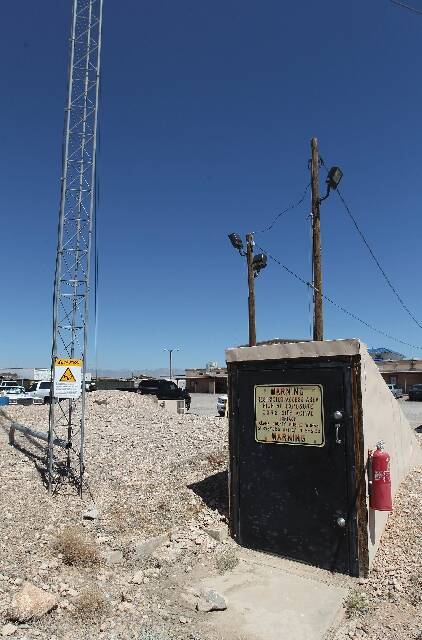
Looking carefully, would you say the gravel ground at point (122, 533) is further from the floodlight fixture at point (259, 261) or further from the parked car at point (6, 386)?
the parked car at point (6, 386)

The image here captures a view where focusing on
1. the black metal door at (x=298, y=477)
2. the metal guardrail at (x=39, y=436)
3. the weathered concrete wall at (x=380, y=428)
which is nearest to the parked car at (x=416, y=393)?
the weathered concrete wall at (x=380, y=428)

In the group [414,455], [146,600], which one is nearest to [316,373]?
[146,600]

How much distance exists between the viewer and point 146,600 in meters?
5.52

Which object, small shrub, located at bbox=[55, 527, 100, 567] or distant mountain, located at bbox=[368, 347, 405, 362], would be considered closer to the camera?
small shrub, located at bbox=[55, 527, 100, 567]

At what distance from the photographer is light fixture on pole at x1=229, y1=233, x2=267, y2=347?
2091cm

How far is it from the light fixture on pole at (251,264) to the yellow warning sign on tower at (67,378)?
12.5 meters

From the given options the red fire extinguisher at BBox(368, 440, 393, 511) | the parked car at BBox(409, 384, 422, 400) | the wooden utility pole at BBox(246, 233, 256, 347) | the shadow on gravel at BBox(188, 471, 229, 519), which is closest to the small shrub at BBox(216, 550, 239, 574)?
the shadow on gravel at BBox(188, 471, 229, 519)

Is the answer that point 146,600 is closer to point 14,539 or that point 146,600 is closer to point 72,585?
point 72,585

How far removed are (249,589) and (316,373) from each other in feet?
9.14

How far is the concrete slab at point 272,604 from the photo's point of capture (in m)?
4.90

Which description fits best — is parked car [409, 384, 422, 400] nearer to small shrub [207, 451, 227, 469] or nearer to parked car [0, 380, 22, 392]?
parked car [0, 380, 22, 392]

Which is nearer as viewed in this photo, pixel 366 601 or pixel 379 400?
pixel 366 601

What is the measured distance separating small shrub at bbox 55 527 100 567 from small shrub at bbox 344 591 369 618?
3.15 m

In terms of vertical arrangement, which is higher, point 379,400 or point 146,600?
point 379,400
